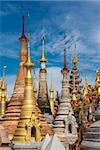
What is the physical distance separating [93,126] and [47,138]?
171 cm

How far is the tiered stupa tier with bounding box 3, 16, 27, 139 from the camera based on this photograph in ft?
53.9

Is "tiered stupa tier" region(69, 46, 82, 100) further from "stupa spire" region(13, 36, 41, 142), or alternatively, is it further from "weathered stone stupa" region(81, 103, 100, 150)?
"weathered stone stupa" region(81, 103, 100, 150)

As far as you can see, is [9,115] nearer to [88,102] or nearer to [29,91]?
[29,91]

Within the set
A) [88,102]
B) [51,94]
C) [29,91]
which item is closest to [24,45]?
[29,91]

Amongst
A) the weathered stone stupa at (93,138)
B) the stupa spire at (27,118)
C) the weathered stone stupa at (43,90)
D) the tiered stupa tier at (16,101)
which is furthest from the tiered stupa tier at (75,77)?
the weathered stone stupa at (93,138)

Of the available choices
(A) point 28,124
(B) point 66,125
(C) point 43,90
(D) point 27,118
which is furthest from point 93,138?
(C) point 43,90

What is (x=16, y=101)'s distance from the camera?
1719cm

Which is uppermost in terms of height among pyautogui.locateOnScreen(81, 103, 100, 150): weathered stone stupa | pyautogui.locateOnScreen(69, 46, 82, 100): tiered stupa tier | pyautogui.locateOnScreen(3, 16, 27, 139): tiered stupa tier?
pyautogui.locateOnScreen(69, 46, 82, 100): tiered stupa tier

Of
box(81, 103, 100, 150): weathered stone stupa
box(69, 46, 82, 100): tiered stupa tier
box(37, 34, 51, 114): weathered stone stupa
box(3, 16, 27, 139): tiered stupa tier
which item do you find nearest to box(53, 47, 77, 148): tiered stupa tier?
box(37, 34, 51, 114): weathered stone stupa

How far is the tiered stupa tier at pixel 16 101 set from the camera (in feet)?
53.9

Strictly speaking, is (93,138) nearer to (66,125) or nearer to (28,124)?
(28,124)

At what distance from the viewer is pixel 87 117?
74.7ft

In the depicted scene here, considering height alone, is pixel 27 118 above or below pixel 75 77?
below

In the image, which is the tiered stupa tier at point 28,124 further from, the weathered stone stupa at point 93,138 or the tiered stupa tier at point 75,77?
the tiered stupa tier at point 75,77
